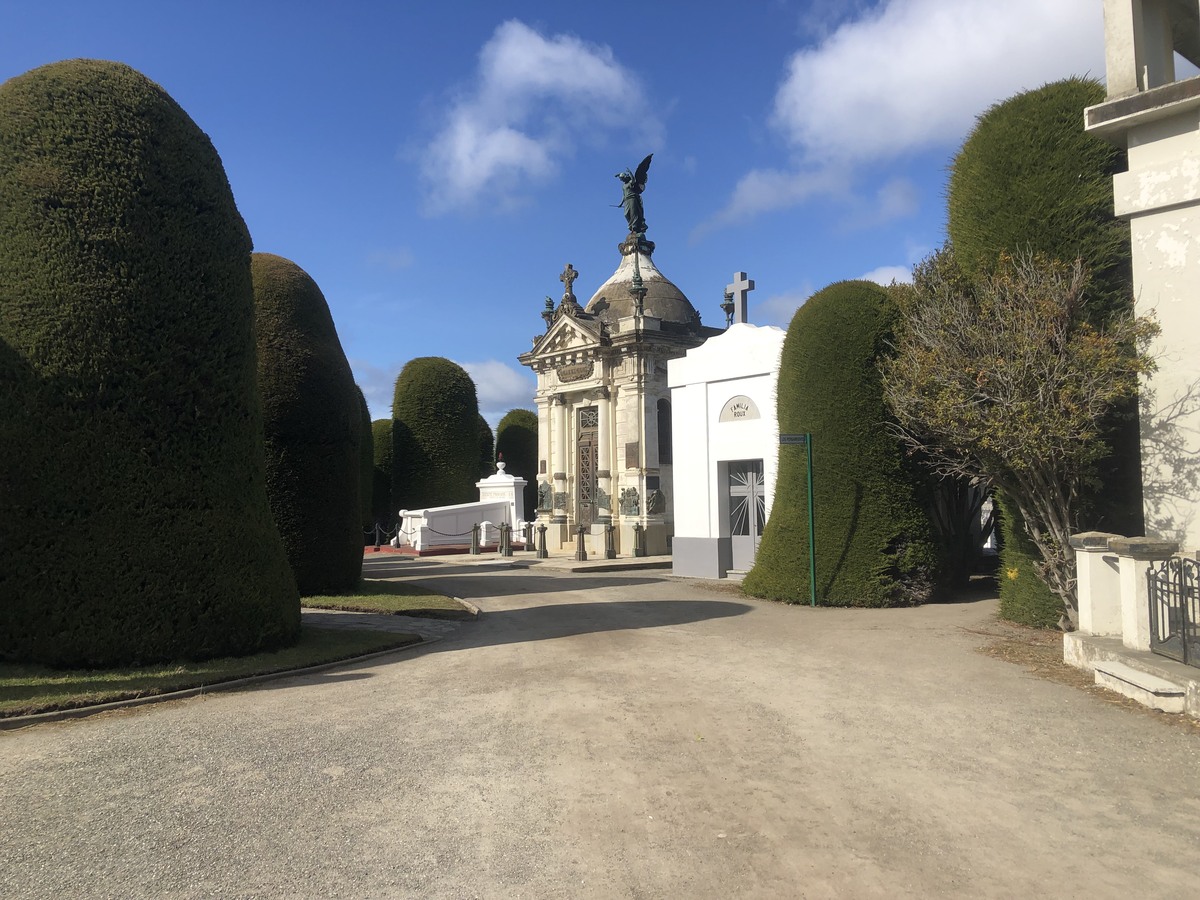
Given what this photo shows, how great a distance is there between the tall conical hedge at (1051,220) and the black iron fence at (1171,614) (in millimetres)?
2677

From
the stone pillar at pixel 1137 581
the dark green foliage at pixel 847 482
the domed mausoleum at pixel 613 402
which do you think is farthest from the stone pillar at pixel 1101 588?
the domed mausoleum at pixel 613 402

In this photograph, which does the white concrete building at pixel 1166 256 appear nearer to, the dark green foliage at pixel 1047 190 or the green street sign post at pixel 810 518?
the dark green foliage at pixel 1047 190

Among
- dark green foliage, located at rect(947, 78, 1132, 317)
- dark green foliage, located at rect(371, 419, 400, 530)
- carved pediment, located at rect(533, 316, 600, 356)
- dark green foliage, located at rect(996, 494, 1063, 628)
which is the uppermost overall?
carved pediment, located at rect(533, 316, 600, 356)

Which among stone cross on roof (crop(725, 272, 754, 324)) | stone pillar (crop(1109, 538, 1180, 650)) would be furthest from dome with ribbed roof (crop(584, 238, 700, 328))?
stone pillar (crop(1109, 538, 1180, 650))

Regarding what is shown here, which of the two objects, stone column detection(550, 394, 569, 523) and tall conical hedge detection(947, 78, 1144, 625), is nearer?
tall conical hedge detection(947, 78, 1144, 625)

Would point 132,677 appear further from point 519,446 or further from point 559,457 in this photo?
point 519,446

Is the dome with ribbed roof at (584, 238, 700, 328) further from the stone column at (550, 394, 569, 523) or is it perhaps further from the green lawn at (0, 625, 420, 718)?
the green lawn at (0, 625, 420, 718)

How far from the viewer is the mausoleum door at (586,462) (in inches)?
1073

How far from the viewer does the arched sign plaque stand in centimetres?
1634

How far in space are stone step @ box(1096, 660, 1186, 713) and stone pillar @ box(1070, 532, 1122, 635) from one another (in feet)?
2.79

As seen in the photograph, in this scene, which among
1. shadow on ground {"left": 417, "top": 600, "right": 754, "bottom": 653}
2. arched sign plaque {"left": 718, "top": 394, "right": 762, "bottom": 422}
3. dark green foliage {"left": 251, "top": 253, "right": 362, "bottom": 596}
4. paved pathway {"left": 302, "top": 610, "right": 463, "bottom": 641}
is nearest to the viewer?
shadow on ground {"left": 417, "top": 600, "right": 754, "bottom": 653}

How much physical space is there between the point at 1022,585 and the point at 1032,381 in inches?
111

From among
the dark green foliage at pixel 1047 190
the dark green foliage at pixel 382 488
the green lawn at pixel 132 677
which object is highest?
the dark green foliage at pixel 1047 190

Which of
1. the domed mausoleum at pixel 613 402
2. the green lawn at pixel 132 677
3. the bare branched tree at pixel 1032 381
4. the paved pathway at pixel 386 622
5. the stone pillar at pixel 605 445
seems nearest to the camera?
the green lawn at pixel 132 677
